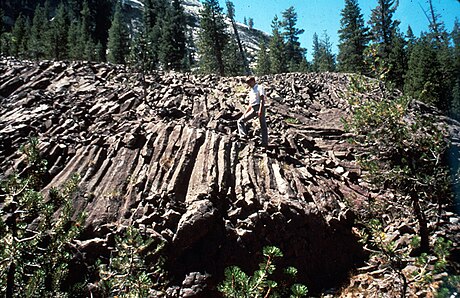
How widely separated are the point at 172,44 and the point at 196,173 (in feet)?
116

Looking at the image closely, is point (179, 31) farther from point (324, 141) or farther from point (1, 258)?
point (1, 258)

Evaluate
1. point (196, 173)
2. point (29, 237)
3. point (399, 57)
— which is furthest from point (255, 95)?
point (399, 57)

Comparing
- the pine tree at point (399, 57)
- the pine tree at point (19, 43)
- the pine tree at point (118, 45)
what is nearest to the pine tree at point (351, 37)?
the pine tree at point (399, 57)

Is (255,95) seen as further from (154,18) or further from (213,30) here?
(154,18)

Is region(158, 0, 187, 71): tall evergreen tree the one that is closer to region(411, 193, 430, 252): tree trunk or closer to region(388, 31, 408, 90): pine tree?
region(388, 31, 408, 90): pine tree

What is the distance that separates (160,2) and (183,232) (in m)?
61.7

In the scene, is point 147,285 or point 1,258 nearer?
point 1,258

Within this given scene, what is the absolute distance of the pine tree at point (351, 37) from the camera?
1439 inches

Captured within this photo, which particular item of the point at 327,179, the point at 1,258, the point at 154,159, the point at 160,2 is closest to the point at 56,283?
the point at 1,258

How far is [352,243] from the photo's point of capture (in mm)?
8414

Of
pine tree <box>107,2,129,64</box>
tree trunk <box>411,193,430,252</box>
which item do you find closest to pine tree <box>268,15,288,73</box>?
pine tree <box>107,2,129,64</box>

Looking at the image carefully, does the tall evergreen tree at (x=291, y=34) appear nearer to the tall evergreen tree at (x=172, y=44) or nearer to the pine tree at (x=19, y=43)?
the tall evergreen tree at (x=172, y=44)

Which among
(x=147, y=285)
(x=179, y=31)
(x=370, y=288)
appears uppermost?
(x=179, y=31)

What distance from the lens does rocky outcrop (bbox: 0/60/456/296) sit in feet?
24.8
